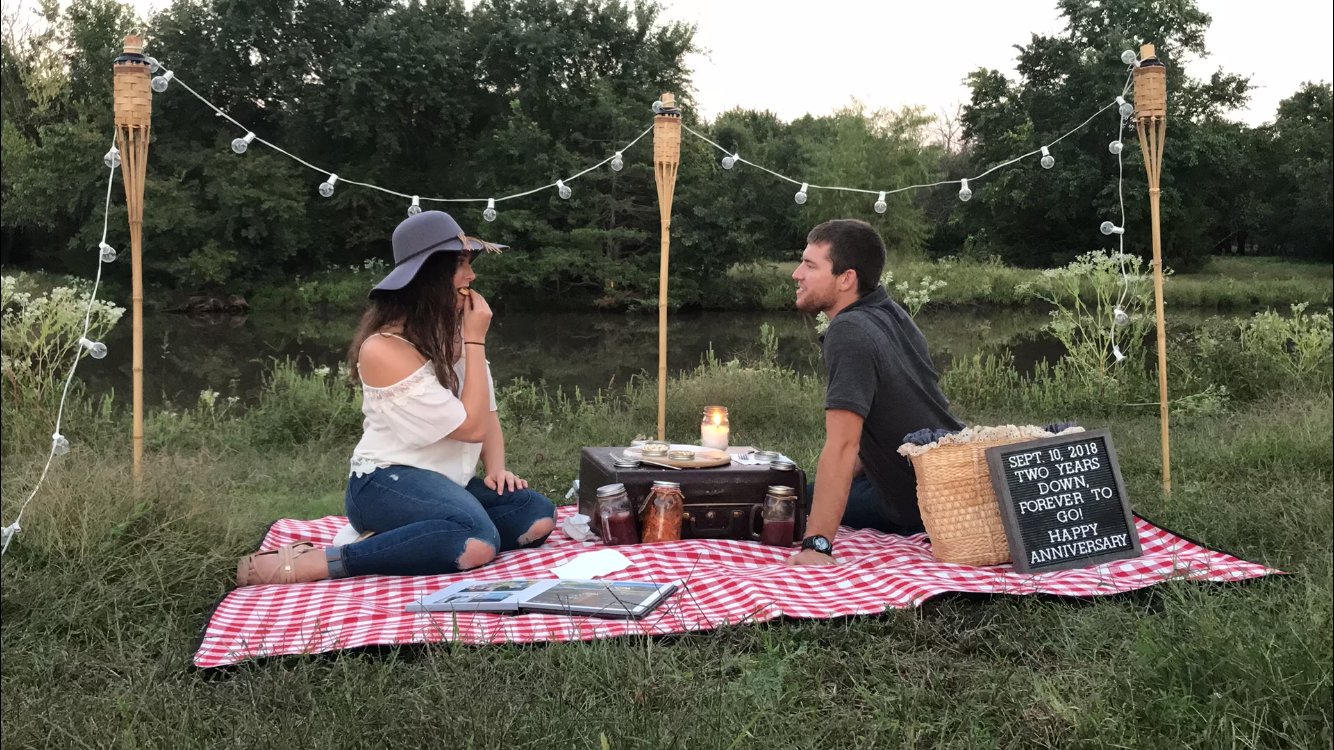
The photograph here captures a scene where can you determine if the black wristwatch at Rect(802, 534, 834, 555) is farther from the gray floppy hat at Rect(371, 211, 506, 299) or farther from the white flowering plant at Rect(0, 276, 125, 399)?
the white flowering plant at Rect(0, 276, 125, 399)

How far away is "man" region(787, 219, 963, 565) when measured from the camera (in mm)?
3129

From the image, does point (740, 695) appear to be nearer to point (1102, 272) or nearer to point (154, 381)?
point (1102, 272)

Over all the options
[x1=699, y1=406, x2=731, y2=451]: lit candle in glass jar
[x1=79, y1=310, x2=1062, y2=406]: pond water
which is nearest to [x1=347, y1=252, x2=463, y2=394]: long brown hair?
[x1=699, y1=406, x2=731, y2=451]: lit candle in glass jar

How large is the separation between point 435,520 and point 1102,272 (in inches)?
212

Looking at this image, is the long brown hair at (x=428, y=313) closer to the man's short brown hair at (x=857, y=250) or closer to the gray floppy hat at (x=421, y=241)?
the gray floppy hat at (x=421, y=241)

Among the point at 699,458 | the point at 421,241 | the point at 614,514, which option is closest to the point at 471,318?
the point at 421,241

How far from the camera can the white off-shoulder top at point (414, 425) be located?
3146 millimetres

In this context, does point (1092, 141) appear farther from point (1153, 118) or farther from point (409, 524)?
point (409, 524)

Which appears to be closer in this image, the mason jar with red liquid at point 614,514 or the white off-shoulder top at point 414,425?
the white off-shoulder top at point 414,425

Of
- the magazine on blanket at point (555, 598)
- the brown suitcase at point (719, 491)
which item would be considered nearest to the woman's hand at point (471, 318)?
the brown suitcase at point (719, 491)

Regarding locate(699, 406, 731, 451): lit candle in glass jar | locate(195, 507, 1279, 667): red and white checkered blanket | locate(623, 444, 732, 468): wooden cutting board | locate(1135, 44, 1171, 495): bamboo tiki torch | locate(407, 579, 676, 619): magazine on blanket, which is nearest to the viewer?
locate(195, 507, 1279, 667): red and white checkered blanket

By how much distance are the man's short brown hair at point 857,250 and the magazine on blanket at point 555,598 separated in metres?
1.19

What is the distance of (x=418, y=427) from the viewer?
3160 millimetres

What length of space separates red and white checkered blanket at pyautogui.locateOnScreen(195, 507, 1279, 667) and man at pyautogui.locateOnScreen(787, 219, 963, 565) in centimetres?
17
